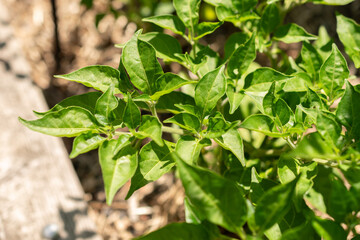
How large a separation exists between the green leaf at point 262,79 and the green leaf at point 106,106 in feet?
1.39

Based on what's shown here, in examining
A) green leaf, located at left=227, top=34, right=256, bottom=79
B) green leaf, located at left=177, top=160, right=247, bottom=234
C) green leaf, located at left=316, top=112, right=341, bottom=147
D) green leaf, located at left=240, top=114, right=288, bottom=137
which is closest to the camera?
green leaf, located at left=177, top=160, right=247, bottom=234

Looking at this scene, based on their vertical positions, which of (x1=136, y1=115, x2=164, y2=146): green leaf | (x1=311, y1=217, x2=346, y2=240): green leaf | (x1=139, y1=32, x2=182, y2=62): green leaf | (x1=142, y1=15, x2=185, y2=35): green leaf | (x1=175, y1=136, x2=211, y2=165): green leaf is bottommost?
(x1=311, y1=217, x2=346, y2=240): green leaf

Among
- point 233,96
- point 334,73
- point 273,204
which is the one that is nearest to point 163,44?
point 233,96

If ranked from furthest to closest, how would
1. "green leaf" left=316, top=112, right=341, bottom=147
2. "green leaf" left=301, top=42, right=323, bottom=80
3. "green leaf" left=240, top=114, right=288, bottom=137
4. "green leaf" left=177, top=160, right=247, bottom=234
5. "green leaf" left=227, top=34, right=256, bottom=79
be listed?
"green leaf" left=301, top=42, right=323, bottom=80 → "green leaf" left=227, top=34, right=256, bottom=79 → "green leaf" left=240, top=114, right=288, bottom=137 → "green leaf" left=316, top=112, right=341, bottom=147 → "green leaf" left=177, top=160, right=247, bottom=234

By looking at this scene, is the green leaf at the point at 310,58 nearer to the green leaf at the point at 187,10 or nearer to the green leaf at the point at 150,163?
the green leaf at the point at 187,10

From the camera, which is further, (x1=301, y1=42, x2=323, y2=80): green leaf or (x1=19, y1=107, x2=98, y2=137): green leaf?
(x1=301, y1=42, x2=323, y2=80): green leaf

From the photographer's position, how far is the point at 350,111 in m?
0.86

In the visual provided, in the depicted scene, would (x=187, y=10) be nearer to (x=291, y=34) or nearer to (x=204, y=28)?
(x=204, y=28)

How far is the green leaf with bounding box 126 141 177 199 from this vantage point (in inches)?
36.2

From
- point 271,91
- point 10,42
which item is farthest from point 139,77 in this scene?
point 10,42

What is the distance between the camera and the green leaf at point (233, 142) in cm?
90

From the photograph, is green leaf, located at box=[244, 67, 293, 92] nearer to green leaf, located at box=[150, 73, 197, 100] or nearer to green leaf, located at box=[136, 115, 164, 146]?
green leaf, located at box=[150, 73, 197, 100]

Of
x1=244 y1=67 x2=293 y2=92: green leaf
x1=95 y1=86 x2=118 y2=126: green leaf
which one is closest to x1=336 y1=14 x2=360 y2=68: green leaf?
x1=244 y1=67 x2=293 y2=92: green leaf

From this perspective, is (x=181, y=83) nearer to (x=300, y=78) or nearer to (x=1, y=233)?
(x=300, y=78)
